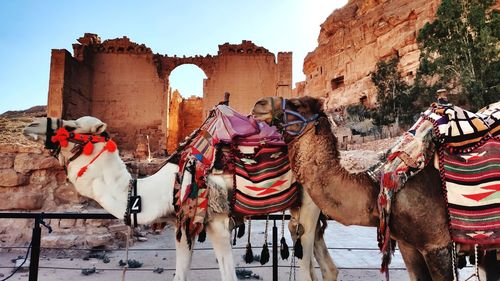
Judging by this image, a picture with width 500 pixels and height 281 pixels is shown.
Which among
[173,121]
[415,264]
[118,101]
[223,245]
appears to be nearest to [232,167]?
[223,245]

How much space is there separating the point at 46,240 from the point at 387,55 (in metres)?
36.9

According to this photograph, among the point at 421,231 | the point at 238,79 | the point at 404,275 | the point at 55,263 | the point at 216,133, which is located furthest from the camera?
the point at 238,79

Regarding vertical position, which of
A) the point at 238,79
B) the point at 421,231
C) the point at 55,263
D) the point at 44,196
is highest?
the point at 238,79

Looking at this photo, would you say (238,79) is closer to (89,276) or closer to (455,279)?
(89,276)

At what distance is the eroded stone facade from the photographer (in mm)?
17500

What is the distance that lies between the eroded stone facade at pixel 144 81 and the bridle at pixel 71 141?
14.9 meters

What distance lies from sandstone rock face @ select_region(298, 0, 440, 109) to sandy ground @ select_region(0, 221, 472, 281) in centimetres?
2354

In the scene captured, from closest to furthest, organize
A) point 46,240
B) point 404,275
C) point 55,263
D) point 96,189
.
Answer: point 96,189
point 404,275
point 55,263
point 46,240

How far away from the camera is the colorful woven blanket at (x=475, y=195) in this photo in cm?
185

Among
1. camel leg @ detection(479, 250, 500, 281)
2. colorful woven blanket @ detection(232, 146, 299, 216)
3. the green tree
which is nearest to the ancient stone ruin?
colorful woven blanket @ detection(232, 146, 299, 216)

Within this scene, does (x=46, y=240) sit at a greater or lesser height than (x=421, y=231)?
lesser

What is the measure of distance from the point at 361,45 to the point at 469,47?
25.6 m

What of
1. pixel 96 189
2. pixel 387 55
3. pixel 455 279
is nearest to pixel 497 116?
pixel 455 279

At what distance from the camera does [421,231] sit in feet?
6.23
